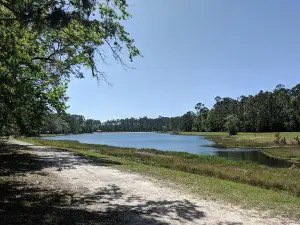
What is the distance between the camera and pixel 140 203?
10320mm

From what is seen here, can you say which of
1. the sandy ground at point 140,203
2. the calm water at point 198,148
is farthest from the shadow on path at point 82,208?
the calm water at point 198,148

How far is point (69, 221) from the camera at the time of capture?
26.7 ft

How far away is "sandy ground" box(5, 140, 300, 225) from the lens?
8539 millimetres

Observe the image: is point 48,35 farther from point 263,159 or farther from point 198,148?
point 198,148

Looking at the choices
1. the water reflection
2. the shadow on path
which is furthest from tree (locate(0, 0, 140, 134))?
the water reflection

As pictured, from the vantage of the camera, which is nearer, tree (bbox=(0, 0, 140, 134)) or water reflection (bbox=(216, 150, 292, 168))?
tree (bbox=(0, 0, 140, 134))

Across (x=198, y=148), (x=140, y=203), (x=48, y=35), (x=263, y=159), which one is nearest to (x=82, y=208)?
(x=140, y=203)

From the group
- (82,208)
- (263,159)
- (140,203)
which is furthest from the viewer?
(263,159)

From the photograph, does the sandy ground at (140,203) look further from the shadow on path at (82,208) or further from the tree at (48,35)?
the tree at (48,35)

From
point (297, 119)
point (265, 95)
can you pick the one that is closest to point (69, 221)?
point (297, 119)

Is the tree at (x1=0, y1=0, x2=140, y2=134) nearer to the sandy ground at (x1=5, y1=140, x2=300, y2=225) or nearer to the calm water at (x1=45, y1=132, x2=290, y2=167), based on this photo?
the sandy ground at (x1=5, y1=140, x2=300, y2=225)

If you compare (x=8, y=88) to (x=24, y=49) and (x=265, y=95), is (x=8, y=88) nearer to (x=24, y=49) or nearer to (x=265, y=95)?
(x=24, y=49)

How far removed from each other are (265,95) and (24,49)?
13449 centimetres

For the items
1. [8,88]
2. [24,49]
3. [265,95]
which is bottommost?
[8,88]
